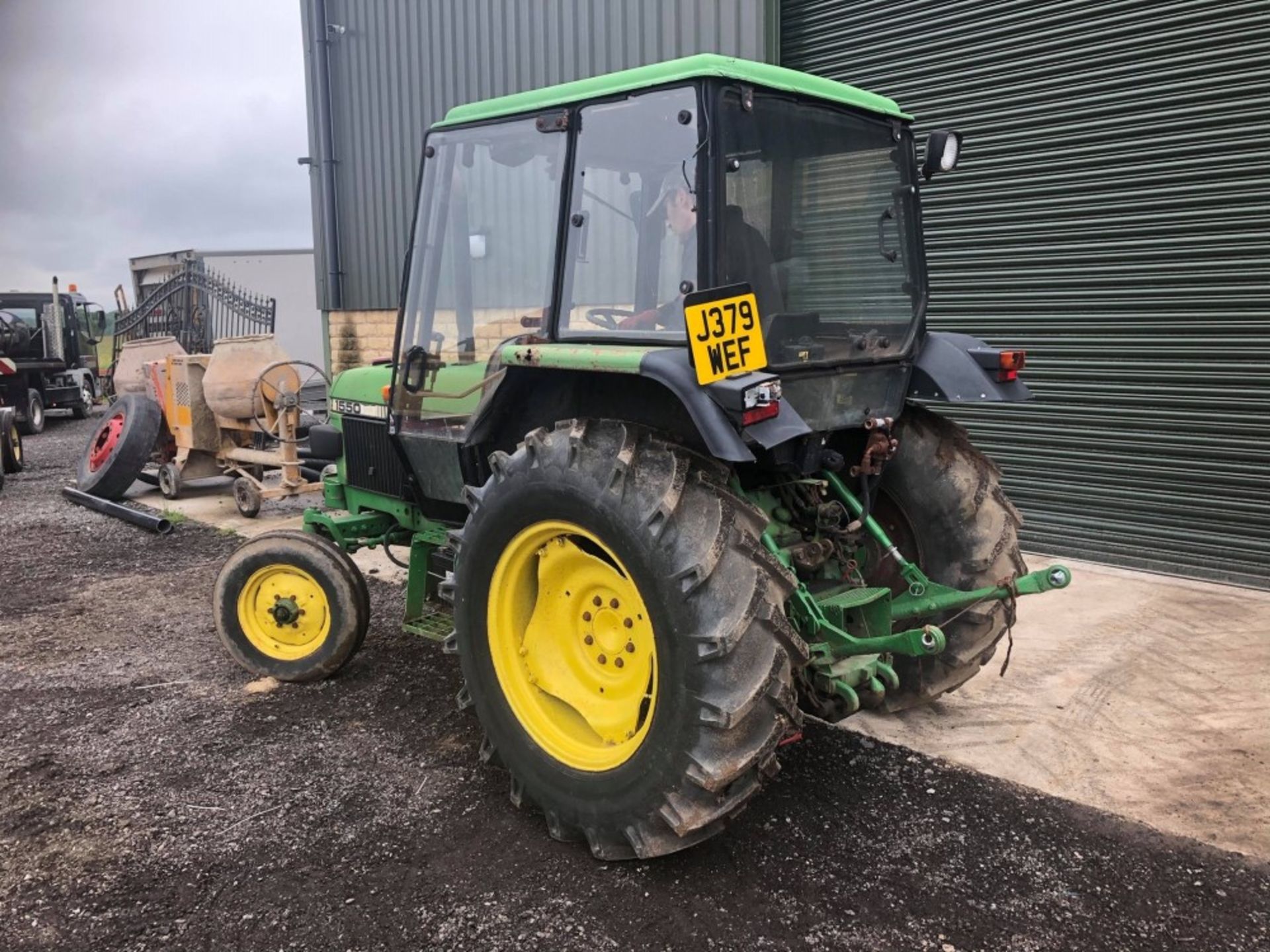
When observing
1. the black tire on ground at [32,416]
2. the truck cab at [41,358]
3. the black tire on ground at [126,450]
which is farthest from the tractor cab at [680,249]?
the black tire on ground at [32,416]

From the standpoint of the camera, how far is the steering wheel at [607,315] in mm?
3174

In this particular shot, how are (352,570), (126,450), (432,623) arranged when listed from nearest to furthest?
(432,623) → (352,570) → (126,450)

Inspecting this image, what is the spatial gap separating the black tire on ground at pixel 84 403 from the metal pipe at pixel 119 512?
8475 millimetres

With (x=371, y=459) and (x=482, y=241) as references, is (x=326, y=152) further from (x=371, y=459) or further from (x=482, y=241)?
(x=482, y=241)

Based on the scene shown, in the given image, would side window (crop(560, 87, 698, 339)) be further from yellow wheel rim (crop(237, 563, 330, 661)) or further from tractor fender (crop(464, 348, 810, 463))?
yellow wheel rim (crop(237, 563, 330, 661))

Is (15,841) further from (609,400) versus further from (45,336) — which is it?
(45,336)

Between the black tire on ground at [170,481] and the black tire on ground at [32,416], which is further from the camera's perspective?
the black tire on ground at [32,416]

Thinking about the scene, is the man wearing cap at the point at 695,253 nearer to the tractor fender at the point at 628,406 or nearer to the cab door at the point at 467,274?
the tractor fender at the point at 628,406

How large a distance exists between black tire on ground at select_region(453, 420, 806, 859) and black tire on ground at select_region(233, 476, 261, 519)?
5751 millimetres

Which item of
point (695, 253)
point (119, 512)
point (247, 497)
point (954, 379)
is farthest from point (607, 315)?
point (119, 512)

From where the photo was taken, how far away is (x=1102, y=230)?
586cm

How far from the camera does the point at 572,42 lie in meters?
8.23

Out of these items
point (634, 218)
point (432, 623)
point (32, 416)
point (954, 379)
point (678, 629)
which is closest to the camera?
Answer: point (678, 629)

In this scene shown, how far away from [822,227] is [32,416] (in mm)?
15154
